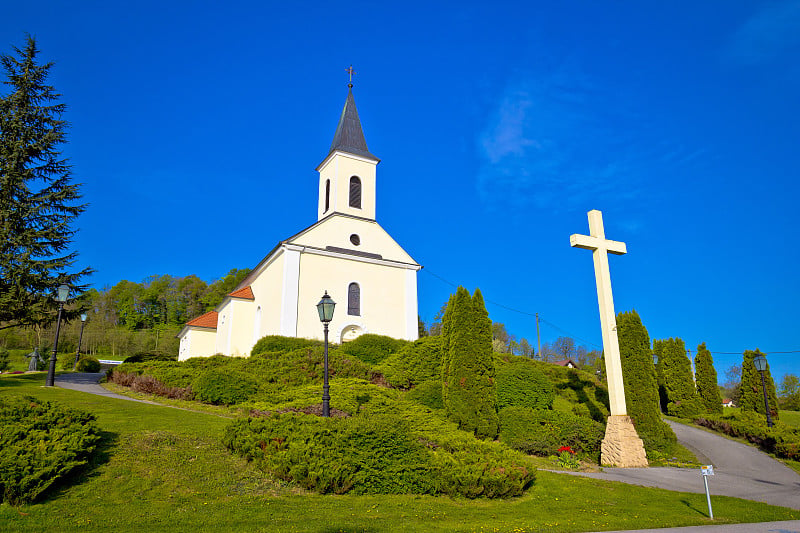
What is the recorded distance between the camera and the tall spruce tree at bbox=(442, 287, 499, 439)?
41.1 feet

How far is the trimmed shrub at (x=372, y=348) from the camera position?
72.2 ft

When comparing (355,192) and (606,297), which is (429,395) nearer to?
(606,297)

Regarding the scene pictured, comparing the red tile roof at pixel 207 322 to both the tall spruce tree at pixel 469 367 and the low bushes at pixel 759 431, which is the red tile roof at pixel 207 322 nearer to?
the tall spruce tree at pixel 469 367

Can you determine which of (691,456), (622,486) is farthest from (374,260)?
(622,486)

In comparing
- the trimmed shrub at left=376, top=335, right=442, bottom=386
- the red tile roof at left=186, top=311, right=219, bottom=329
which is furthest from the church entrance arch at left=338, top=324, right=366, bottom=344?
the red tile roof at left=186, top=311, right=219, bottom=329

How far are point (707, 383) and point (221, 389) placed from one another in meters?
21.6

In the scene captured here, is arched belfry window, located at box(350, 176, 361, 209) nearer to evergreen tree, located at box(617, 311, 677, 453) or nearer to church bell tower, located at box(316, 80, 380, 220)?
church bell tower, located at box(316, 80, 380, 220)

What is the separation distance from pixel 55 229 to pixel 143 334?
4914cm

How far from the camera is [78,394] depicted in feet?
46.1

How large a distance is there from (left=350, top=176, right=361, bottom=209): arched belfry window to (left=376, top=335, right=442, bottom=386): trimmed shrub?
1341cm

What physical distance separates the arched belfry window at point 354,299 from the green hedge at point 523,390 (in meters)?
13.2

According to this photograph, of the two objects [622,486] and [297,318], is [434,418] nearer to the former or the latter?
[622,486]

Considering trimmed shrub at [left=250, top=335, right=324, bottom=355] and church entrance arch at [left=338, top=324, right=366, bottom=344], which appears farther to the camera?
church entrance arch at [left=338, top=324, right=366, bottom=344]

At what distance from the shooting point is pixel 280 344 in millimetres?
23375
